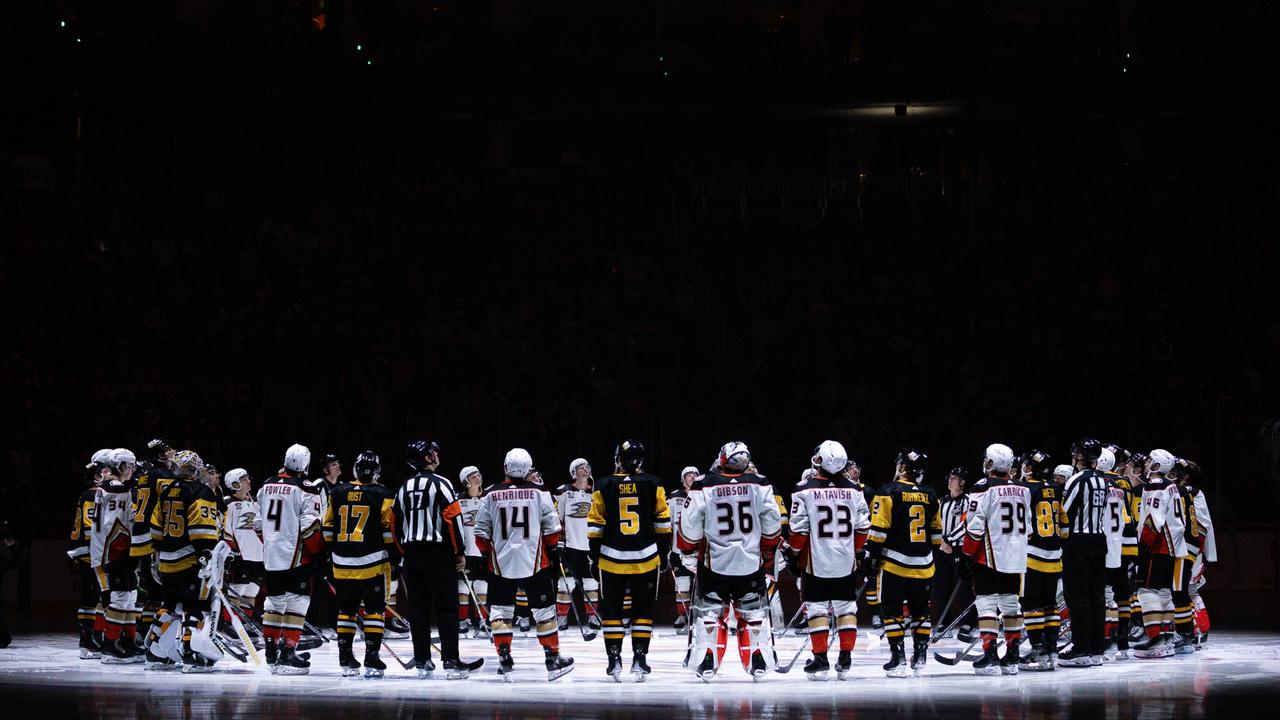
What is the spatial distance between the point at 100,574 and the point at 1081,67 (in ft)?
74.1

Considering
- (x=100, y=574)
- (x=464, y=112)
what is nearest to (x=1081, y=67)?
(x=464, y=112)

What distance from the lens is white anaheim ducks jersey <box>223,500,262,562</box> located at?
17.1 meters

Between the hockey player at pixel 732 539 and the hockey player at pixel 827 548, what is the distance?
1.10 feet

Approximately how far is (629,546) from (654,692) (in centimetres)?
155

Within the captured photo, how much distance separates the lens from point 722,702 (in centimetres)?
1269

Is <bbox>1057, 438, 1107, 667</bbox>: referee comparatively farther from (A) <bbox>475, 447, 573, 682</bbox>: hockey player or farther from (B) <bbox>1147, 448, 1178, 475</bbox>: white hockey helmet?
(A) <bbox>475, 447, 573, 682</bbox>: hockey player

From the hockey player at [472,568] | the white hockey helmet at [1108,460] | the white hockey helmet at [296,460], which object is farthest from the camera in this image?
the hockey player at [472,568]

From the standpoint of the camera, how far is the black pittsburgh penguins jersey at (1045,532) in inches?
597

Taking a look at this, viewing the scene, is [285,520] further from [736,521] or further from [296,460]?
[736,521]

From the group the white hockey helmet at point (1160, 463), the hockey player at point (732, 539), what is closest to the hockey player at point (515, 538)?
the hockey player at point (732, 539)

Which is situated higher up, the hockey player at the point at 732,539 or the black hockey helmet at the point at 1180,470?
the black hockey helmet at the point at 1180,470

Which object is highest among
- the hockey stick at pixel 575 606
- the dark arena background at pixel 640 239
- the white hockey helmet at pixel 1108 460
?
the dark arena background at pixel 640 239

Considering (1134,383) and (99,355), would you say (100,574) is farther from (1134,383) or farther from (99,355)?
(1134,383)

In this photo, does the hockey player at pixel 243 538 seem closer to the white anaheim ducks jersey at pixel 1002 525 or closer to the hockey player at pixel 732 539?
the hockey player at pixel 732 539
